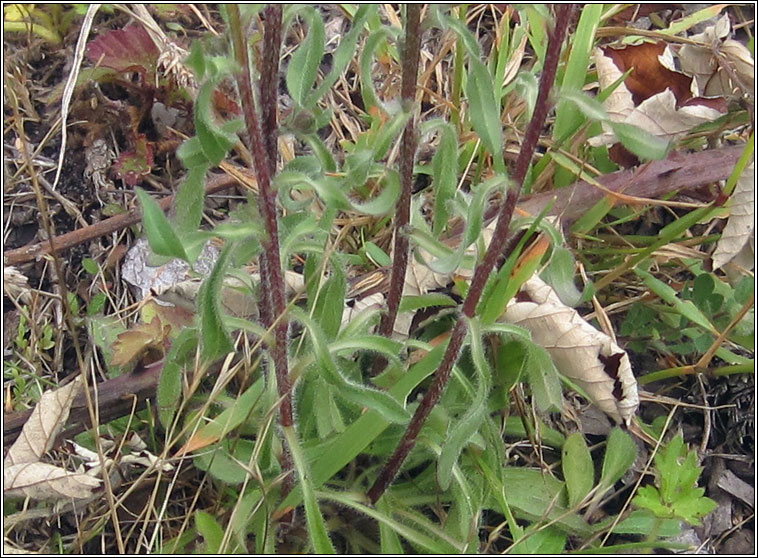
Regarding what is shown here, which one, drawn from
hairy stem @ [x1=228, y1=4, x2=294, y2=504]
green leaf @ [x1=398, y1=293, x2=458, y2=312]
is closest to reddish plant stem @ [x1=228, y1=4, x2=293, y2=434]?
hairy stem @ [x1=228, y1=4, x2=294, y2=504]

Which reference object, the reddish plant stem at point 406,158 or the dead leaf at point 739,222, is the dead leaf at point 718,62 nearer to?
the dead leaf at point 739,222

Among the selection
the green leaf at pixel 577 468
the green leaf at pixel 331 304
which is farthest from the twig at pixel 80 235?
the green leaf at pixel 577 468

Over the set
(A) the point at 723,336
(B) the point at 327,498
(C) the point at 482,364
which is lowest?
(B) the point at 327,498

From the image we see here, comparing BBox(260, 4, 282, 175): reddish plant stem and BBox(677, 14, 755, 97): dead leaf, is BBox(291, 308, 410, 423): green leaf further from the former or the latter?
BBox(677, 14, 755, 97): dead leaf

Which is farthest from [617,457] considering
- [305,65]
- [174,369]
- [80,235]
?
[80,235]

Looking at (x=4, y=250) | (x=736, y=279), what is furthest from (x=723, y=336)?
(x=4, y=250)

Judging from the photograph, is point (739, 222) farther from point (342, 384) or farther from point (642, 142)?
point (342, 384)

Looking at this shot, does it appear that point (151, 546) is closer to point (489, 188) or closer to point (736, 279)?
point (489, 188)
